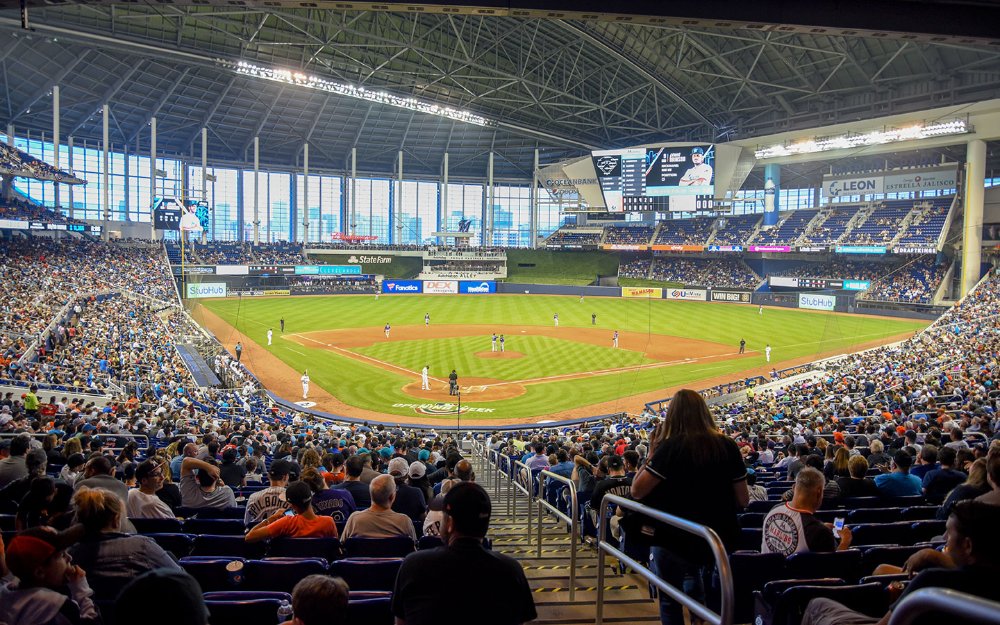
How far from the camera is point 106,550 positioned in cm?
458

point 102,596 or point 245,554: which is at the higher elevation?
point 102,596

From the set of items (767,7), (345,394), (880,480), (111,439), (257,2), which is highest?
(257,2)

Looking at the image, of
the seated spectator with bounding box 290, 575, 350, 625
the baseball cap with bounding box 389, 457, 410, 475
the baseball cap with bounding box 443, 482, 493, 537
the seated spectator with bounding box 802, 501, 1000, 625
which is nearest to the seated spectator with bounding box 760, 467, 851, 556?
the seated spectator with bounding box 802, 501, 1000, 625

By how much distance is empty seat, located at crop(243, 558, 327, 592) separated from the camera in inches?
206

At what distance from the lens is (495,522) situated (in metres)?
12.5

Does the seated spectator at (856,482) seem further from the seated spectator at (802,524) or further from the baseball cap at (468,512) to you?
the baseball cap at (468,512)

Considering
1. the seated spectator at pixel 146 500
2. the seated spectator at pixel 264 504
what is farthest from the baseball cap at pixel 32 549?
the seated spectator at pixel 146 500

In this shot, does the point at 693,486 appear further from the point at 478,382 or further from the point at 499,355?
the point at 499,355

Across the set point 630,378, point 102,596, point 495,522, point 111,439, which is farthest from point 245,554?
point 630,378

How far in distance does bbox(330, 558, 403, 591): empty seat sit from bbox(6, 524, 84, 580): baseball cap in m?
1.97

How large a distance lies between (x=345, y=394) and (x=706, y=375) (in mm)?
20643

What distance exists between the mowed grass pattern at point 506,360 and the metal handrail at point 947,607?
34916 mm

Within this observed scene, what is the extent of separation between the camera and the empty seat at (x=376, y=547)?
607 cm

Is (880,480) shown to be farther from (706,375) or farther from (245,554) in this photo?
(706,375)
